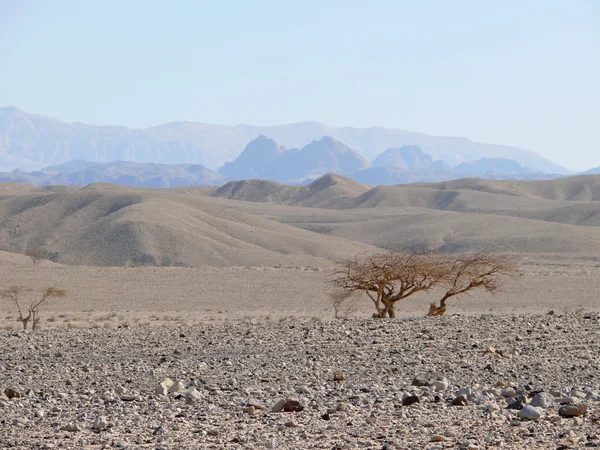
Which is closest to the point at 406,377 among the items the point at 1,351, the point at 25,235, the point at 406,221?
the point at 1,351

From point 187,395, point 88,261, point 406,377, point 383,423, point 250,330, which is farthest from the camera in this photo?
point 88,261

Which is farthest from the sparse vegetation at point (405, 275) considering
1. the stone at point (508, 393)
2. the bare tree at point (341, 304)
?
the stone at point (508, 393)

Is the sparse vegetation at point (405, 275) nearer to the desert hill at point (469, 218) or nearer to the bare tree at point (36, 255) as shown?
the bare tree at point (36, 255)

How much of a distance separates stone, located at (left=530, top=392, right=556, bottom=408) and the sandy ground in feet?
55.9

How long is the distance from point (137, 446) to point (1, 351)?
761cm

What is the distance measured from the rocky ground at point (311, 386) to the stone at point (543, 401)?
2 cm

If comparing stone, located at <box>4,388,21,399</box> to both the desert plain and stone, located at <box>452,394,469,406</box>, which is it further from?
stone, located at <box>452,394,469,406</box>

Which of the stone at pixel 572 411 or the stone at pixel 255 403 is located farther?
the stone at pixel 255 403

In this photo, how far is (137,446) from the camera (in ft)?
26.0

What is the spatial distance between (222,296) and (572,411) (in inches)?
1248

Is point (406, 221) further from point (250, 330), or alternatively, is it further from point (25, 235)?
point (250, 330)

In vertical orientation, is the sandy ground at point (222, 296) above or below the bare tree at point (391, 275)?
below

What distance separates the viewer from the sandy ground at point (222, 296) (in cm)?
3025

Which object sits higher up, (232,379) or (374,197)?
(374,197)
